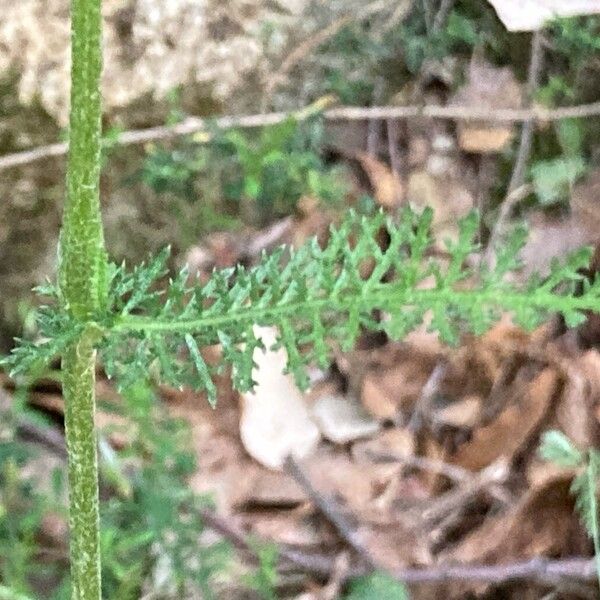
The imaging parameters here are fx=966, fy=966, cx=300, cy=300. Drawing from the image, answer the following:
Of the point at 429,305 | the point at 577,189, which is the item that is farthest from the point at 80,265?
the point at 577,189

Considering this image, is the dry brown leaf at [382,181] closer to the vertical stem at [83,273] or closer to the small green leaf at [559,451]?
the small green leaf at [559,451]

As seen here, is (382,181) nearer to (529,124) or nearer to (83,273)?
(529,124)

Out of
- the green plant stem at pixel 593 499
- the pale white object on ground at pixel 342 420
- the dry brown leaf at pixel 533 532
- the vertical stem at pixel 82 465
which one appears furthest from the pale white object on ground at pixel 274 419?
the vertical stem at pixel 82 465

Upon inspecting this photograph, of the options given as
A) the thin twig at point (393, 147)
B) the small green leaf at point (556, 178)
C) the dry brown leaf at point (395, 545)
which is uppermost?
the thin twig at point (393, 147)

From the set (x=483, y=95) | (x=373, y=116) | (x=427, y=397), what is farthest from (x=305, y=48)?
(x=427, y=397)

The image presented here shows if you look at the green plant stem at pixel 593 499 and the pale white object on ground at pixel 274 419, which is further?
the pale white object on ground at pixel 274 419

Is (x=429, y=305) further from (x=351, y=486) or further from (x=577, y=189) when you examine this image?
(x=577, y=189)

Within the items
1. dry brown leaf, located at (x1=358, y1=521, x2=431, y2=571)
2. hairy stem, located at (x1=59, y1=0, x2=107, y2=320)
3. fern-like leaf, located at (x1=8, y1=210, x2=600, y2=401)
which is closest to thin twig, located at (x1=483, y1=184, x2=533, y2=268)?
dry brown leaf, located at (x1=358, y1=521, x2=431, y2=571)
